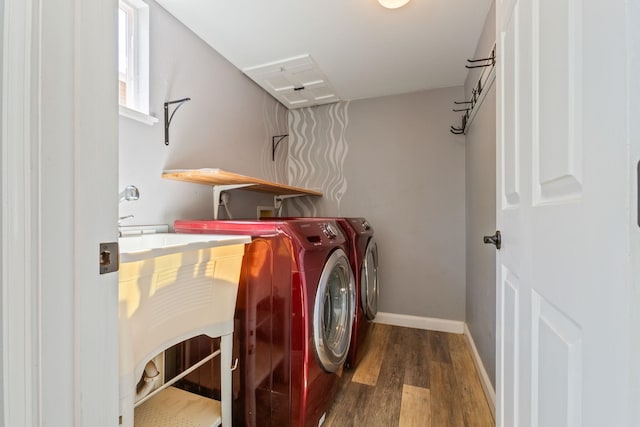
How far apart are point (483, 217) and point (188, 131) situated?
80.0 inches

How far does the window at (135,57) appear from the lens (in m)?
1.38

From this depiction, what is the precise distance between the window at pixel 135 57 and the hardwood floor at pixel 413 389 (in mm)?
1988

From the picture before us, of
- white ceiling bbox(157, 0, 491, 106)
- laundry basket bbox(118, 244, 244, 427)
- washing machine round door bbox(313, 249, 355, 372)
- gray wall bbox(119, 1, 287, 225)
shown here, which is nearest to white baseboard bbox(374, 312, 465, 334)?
washing machine round door bbox(313, 249, 355, 372)

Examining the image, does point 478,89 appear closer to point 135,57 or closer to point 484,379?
point 484,379

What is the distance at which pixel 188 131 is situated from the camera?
1.69m

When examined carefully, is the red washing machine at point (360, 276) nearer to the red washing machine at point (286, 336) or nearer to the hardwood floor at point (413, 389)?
the hardwood floor at point (413, 389)

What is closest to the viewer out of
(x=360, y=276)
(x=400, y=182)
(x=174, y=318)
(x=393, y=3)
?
(x=174, y=318)

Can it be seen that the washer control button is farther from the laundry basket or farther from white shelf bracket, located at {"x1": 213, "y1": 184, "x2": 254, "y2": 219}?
white shelf bracket, located at {"x1": 213, "y1": 184, "x2": 254, "y2": 219}

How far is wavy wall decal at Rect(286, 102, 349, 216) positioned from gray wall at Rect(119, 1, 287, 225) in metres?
0.59
